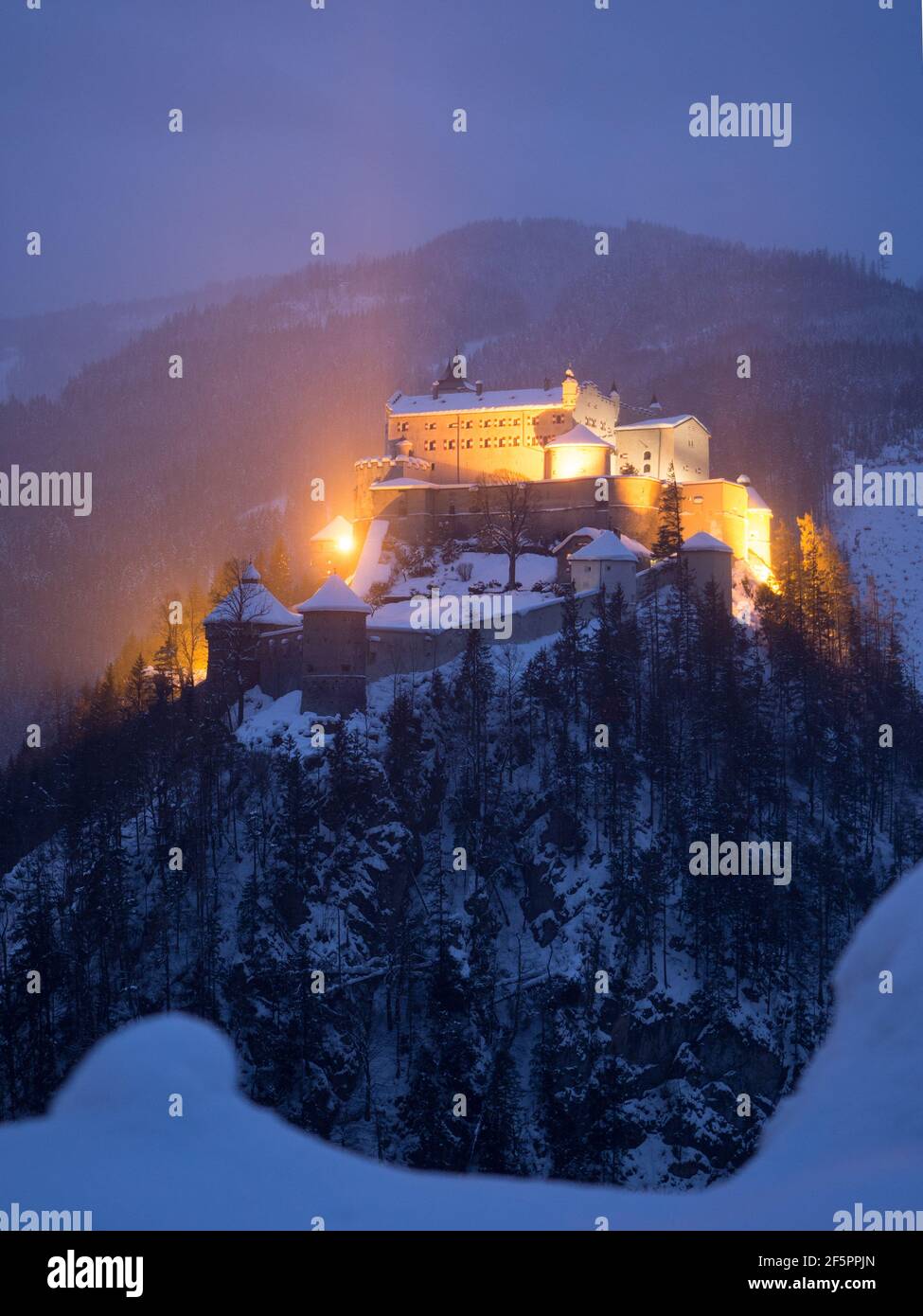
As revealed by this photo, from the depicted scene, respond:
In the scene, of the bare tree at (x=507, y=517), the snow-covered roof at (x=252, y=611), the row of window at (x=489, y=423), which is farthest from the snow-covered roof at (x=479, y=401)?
the snow-covered roof at (x=252, y=611)

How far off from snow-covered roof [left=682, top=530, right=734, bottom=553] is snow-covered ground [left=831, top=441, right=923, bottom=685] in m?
31.8

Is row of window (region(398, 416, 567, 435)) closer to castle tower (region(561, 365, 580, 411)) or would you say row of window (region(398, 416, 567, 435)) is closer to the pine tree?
castle tower (region(561, 365, 580, 411))

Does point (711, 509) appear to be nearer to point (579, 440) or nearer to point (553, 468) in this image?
point (579, 440)

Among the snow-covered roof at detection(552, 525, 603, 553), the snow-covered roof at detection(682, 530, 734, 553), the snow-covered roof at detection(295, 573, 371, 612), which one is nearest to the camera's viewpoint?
the snow-covered roof at detection(295, 573, 371, 612)

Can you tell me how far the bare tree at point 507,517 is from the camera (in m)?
80.6

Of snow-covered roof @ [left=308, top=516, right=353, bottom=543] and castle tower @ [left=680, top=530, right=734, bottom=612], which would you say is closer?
castle tower @ [left=680, top=530, right=734, bottom=612]

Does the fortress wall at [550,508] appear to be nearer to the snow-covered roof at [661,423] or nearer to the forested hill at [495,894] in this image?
the snow-covered roof at [661,423]

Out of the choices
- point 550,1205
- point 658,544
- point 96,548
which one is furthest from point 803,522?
point 96,548

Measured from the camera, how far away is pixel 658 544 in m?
79.6

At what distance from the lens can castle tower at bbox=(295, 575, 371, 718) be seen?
6625 cm

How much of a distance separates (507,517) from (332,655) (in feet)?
68.0

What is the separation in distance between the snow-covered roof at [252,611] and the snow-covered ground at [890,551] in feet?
177

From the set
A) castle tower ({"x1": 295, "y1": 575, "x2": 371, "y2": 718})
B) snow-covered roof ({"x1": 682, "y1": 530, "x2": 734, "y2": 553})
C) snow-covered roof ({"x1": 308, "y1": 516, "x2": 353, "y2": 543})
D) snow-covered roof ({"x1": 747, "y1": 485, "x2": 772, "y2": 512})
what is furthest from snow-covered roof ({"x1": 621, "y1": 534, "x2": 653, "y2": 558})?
castle tower ({"x1": 295, "y1": 575, "x2": 371, "y2": 718})
